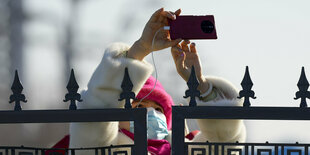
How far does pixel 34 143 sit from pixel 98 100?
4.33m

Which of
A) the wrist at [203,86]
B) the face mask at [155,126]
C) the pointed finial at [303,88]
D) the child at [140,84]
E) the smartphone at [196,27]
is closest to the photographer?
the pointed finial at [303,88]

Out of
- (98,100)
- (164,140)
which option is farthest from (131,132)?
Result: (98,100)

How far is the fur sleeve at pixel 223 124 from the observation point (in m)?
2.71

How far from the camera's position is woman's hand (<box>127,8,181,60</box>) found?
249 cm

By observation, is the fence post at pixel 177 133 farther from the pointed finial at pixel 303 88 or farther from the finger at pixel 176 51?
the pointed finial at pixel 303 88

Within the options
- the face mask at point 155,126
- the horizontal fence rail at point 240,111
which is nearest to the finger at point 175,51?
the horizontal fence rail at point 240,111

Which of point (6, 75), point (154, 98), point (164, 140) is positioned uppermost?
point (6, 75)

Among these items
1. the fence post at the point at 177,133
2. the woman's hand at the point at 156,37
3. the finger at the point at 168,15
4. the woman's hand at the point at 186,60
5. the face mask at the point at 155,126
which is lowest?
the fence post at the point at 177,133

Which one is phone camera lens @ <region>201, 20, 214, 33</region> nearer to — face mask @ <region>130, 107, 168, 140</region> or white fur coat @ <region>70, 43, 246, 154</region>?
white fur coat @ <region>70, 43, 246, 154</region>

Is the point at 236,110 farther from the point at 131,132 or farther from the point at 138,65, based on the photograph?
the point at 131,132

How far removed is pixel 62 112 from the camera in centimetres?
234

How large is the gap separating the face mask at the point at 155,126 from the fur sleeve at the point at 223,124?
12.8 inches

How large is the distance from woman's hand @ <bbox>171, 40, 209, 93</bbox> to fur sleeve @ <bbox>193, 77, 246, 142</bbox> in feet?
0.25

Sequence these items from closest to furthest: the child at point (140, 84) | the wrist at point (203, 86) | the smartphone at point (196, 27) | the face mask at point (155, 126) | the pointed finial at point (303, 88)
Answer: the pointed finial at point (303, 88), the smartphone at point (196, 27), the child at point (140, 84), the wrist at point (203, 86), the face mask at point (155, 126)
